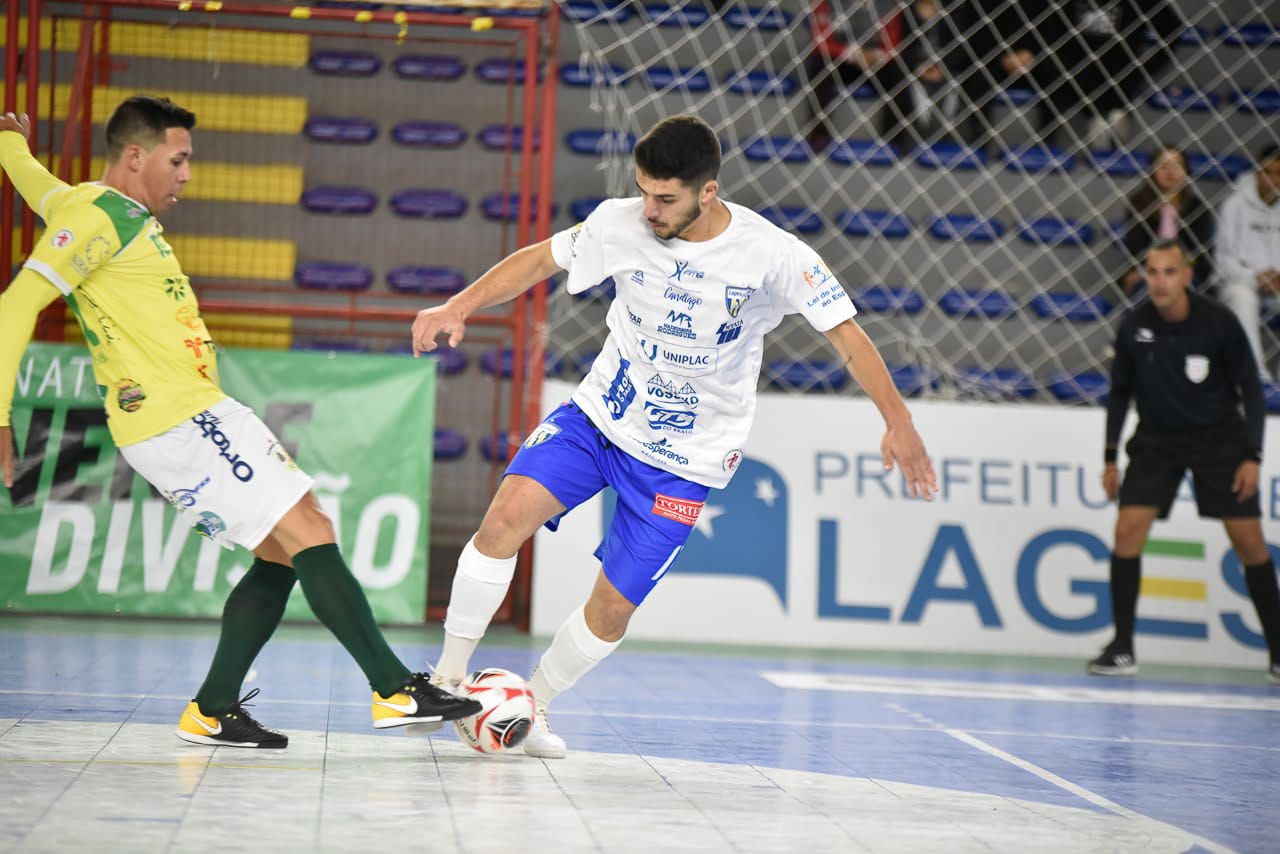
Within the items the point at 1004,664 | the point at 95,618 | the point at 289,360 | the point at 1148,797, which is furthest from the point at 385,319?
the point at 1148,797

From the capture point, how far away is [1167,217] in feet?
34.8

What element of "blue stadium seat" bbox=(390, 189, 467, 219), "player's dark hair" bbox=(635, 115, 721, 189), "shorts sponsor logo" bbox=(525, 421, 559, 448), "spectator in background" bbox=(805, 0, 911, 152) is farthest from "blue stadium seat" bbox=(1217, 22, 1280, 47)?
A: "shorts sponsor logo" bbox=(525, 421, 559, 448)

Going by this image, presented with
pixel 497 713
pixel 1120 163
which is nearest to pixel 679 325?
pixel 497 713

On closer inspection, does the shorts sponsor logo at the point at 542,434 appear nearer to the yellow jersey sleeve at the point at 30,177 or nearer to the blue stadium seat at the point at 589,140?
the yellow jersey sleeve at the point at 30,177

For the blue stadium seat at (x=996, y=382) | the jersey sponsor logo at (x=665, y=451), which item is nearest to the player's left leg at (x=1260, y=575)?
the blue stadium seat at (x=996, y=382)

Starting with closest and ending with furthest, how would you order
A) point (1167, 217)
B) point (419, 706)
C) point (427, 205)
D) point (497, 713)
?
point (419, 706), point (497, 713), point (1167, 217), point (427, 205)

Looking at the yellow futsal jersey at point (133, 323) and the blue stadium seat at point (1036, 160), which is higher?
the blue stadium seat at point (1036, 160)

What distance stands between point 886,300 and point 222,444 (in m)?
7.66

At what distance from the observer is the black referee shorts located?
805 cm

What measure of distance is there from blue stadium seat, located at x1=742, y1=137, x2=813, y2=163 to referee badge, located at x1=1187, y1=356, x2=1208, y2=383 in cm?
410

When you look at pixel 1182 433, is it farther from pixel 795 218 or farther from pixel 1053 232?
pixel 795 218

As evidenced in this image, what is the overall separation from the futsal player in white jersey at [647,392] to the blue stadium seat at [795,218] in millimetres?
6778

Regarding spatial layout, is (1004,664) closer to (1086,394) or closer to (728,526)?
(728,526)

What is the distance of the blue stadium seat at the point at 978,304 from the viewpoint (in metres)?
11.2
